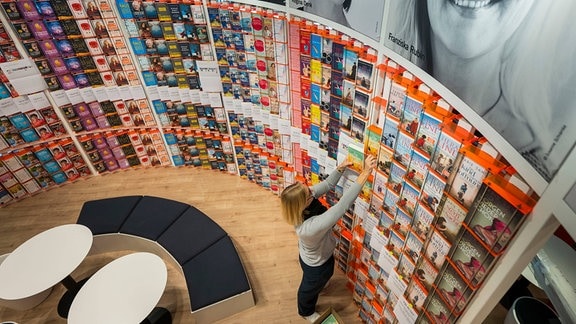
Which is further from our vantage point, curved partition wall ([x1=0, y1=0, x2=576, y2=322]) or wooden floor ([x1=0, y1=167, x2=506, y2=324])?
wooden floor ([x1=0, y1=167, x2=506, y2=324])

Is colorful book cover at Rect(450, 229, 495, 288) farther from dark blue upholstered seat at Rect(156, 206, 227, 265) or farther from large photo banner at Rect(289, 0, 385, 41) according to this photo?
dark blue upholstered seat at Rect(156, 206, 227, 265)

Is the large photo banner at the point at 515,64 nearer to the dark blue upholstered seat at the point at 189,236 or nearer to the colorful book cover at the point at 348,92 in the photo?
the colorful book cover at the point at 348,92

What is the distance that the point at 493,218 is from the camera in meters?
1.36

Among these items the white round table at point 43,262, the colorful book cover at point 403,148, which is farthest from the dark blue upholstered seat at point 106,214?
the colorful book cover at point 403,148

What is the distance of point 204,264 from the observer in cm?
332

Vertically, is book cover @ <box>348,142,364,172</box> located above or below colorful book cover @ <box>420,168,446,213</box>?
below

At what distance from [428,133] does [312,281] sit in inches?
69.1

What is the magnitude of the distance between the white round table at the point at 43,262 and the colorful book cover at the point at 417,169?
3.07 m

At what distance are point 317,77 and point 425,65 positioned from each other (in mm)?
1217

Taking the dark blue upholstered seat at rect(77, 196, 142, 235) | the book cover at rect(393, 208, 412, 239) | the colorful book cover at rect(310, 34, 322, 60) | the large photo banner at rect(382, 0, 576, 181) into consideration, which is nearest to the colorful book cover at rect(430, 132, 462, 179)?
the large photo banner at rect(382, 0, 576, 181)

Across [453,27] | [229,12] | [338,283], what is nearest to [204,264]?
[338,283]

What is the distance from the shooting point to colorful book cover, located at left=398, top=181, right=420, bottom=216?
1.88 m

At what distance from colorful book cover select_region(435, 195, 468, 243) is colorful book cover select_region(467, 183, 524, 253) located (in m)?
0.07

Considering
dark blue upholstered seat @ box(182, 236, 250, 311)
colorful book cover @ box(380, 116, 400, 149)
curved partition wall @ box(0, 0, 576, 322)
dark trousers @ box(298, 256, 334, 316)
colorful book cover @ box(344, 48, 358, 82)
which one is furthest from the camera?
dark blue upholstered seat @ box(182, 236, 250, 311)
